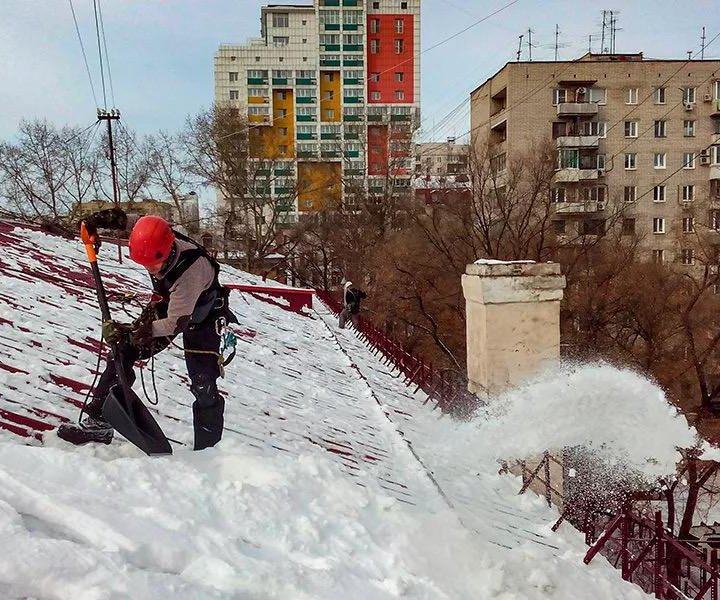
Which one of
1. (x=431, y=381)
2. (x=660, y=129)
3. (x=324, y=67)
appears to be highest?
(x=324, y=67)

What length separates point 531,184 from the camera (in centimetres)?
2933

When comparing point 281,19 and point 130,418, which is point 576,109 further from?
point 130,418

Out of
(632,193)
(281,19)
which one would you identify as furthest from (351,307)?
(281,19)

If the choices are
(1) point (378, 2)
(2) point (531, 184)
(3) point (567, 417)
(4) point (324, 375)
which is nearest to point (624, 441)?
(3) point (567, 417)

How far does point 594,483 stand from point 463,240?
21581mm

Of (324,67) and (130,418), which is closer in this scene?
(130,418)

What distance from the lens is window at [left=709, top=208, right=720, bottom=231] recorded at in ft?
96.7

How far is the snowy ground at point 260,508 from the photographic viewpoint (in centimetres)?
277

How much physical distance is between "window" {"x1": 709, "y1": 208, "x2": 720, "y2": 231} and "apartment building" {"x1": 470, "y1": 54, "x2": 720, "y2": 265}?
5.72 meters

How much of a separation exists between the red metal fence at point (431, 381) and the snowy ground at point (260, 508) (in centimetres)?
57

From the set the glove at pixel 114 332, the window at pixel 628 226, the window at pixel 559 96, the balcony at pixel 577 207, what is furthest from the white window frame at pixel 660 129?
the glove at pixel 114 332

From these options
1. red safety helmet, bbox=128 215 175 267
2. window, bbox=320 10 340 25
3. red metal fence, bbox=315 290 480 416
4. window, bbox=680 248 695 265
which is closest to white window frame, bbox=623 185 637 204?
window, bbox=680 248 695 265

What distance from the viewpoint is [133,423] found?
3801 millimetres

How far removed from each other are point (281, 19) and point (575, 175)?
129ft
